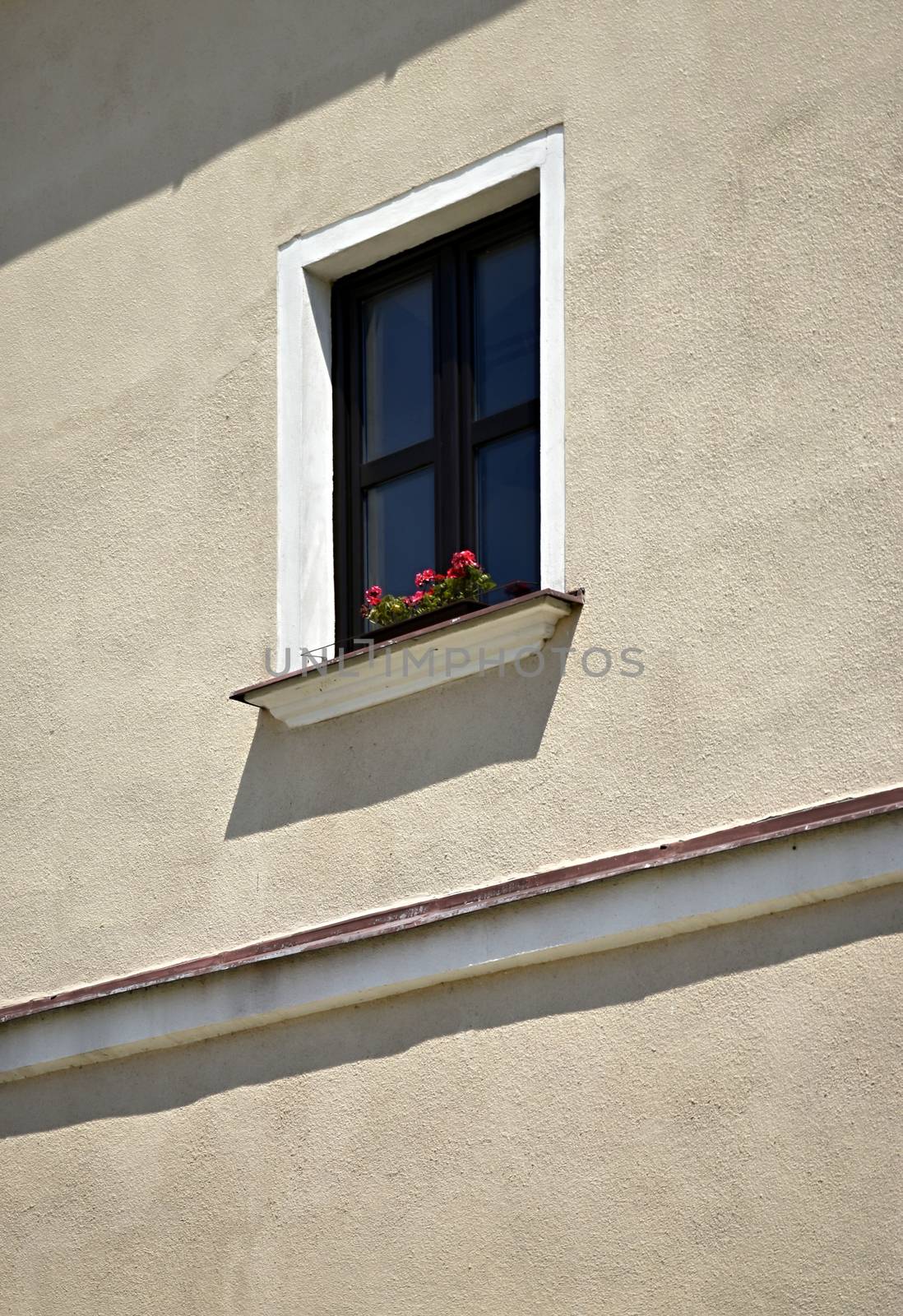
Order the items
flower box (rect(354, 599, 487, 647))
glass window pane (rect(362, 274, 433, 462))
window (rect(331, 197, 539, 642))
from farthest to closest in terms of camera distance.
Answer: glass window pane (rect(362, 274, 433, 462)) < window (rect(331, 197, 539, 642)) < flower box (rect(354, 599, 487, 647))

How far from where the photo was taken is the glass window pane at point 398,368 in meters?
7.57

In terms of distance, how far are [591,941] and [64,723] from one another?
2.50 m

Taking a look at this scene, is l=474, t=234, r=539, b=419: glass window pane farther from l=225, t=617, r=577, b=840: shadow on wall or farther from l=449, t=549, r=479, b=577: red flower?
l=225, t=617, r=577, b=840: shadow on wall

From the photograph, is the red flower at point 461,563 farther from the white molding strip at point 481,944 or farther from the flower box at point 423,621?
the white molding strip at point 481,944

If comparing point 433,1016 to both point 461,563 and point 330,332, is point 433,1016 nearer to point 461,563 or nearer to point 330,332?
point 461,563

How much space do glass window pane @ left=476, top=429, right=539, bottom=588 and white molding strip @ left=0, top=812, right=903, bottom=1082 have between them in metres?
1.17

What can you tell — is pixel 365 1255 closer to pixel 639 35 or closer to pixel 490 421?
pixel 490 421

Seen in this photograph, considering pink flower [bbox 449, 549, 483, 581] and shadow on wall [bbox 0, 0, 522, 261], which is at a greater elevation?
shadow on wall [bbox 0, 0, 522, 261]

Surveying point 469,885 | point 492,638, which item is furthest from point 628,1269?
point 492,638

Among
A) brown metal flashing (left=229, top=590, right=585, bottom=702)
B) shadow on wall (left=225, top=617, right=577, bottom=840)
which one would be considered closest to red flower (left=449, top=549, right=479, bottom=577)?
brown metal flashing (left=229, top=590, right=585, bottom=702)

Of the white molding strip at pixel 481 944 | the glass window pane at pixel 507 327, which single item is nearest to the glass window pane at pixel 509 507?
the glass window pane at pixel 507 327

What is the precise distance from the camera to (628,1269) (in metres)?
5.99

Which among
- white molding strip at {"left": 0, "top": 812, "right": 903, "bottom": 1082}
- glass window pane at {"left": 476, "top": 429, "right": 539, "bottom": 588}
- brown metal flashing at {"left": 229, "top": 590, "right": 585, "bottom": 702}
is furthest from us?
glass window pane at {"left": 476, "top": 429, "right": 539, "bottom": 588}

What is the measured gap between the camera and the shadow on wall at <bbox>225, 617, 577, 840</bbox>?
673cm
